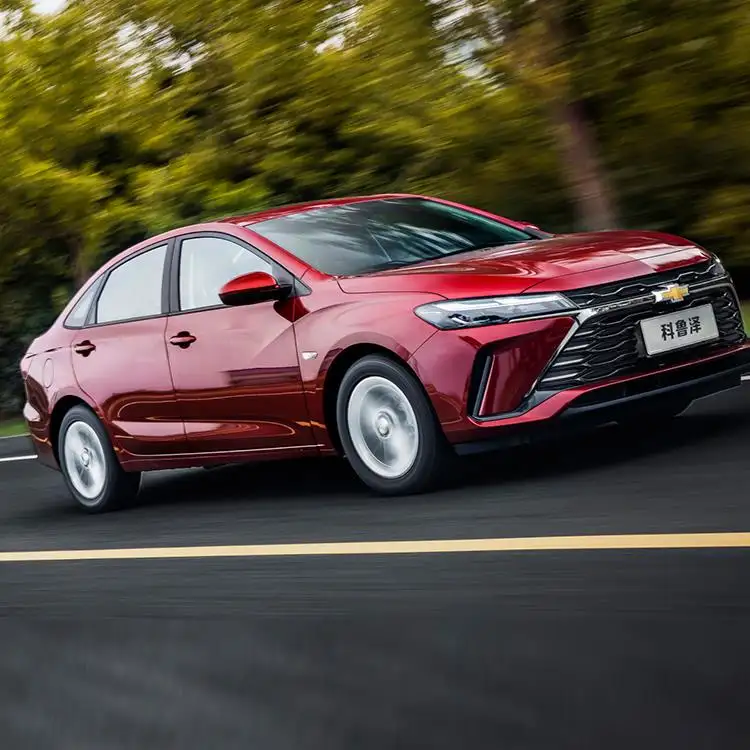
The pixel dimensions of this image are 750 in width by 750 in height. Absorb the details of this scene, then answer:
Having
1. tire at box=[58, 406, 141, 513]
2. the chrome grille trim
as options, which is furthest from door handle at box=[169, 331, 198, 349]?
the chrome grille trim

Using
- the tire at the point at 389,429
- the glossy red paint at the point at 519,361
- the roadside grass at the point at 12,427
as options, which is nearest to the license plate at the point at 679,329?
the glossy red paint at the point at 519,361

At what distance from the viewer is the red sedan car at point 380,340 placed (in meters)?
6.52

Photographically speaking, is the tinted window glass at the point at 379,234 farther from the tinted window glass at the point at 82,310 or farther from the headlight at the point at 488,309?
the tinted window glass at the point at 82,310

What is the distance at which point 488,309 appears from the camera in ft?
21.3

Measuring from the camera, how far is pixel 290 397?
7324 millimetres

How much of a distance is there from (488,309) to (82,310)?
11.1 ft

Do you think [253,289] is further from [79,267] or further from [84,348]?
[79,267]

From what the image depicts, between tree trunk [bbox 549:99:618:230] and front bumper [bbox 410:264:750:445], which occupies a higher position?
tree trunk [bbox 549:99:618:230]

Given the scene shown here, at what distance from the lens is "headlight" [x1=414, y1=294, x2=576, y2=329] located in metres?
6.43

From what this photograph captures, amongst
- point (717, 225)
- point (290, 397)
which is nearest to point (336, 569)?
point (290, 397)

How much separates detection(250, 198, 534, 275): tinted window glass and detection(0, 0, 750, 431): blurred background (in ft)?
15.5

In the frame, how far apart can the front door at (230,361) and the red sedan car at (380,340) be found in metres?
0.01

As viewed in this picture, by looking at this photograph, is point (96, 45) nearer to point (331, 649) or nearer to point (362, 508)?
point (362, 508)

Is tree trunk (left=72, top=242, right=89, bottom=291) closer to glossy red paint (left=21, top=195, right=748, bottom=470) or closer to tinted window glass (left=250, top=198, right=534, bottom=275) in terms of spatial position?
glossy red paint (left=21, top=195, right=748, bottom=470)
